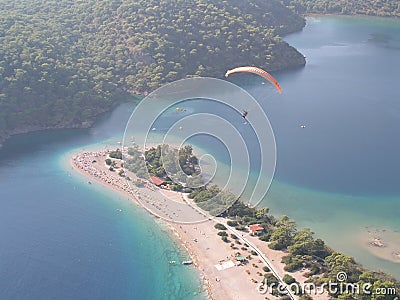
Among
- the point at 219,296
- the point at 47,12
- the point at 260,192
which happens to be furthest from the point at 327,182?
the point at 47,12

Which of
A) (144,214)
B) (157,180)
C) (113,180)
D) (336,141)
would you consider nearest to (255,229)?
(144,214)

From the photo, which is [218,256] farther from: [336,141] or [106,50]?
[106,50]

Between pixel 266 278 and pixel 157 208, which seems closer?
pixel 266 278

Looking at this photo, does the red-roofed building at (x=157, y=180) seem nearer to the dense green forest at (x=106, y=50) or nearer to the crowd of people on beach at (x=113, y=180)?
the crowd of people on beach at (x=113, y=180)

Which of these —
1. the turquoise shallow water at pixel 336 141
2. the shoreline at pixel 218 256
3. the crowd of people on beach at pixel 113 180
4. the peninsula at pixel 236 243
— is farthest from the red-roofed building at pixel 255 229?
the crowd of people on beach at pixel 113 180

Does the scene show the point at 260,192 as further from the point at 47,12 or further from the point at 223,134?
the point at 47,12
